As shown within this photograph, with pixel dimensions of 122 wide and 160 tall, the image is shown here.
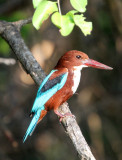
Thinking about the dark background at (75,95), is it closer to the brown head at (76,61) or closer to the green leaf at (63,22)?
the brown head at (76,61)

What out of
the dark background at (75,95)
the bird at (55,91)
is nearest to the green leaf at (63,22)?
the bird at (55,91)

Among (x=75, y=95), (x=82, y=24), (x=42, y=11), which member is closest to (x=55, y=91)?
(x=82, y=24)

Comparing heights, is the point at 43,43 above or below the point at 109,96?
above

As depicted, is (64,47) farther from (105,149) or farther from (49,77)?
(49,77)

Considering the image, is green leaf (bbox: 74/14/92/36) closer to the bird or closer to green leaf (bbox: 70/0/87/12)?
green leaf (bbox: 70/0/87/12)

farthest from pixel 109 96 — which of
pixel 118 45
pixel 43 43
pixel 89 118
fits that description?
pixel 43 43

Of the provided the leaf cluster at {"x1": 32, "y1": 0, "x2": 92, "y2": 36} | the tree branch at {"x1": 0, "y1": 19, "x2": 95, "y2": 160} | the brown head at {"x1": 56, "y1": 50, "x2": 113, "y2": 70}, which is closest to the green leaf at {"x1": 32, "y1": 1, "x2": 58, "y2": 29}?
the leaf cluster at {"x1": 32, "y1": 0, "x2": 92, "y2": 36}
